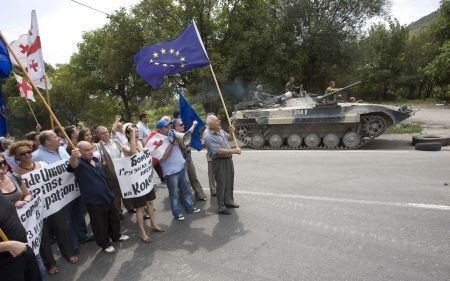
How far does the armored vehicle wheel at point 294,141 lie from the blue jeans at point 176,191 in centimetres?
→ 802

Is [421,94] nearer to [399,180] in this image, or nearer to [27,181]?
[399,180]

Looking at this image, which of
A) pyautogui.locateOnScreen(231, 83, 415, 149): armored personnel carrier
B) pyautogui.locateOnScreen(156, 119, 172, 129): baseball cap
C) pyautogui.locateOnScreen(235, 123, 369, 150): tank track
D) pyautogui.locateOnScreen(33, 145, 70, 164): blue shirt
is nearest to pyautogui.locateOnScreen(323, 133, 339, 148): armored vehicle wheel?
pyautogui.locateOnScreen(231, 83, 415, 149): armored personnel carrier

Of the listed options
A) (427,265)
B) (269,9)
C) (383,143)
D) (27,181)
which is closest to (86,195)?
(27,181)

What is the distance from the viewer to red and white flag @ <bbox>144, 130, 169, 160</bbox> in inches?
241

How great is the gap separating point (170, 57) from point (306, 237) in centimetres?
441

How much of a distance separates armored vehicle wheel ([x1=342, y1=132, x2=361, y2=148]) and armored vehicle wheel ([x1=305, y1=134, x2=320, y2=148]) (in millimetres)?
900

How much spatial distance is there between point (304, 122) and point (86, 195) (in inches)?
381

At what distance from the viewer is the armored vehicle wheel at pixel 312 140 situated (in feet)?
44.3

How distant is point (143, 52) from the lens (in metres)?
7.57

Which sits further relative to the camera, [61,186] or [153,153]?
[153,153]

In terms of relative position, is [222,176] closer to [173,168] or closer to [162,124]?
[173,168]

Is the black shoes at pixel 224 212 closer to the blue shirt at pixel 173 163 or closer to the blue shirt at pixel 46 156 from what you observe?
the blue shirt at pixel 173 163

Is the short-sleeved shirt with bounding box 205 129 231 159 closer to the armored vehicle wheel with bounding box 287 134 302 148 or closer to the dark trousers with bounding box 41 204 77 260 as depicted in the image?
the dark trousers with bounding box 41 204 77 260

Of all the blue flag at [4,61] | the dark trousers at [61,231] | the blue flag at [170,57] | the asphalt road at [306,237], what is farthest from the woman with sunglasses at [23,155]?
the blue flag at [170,57]
